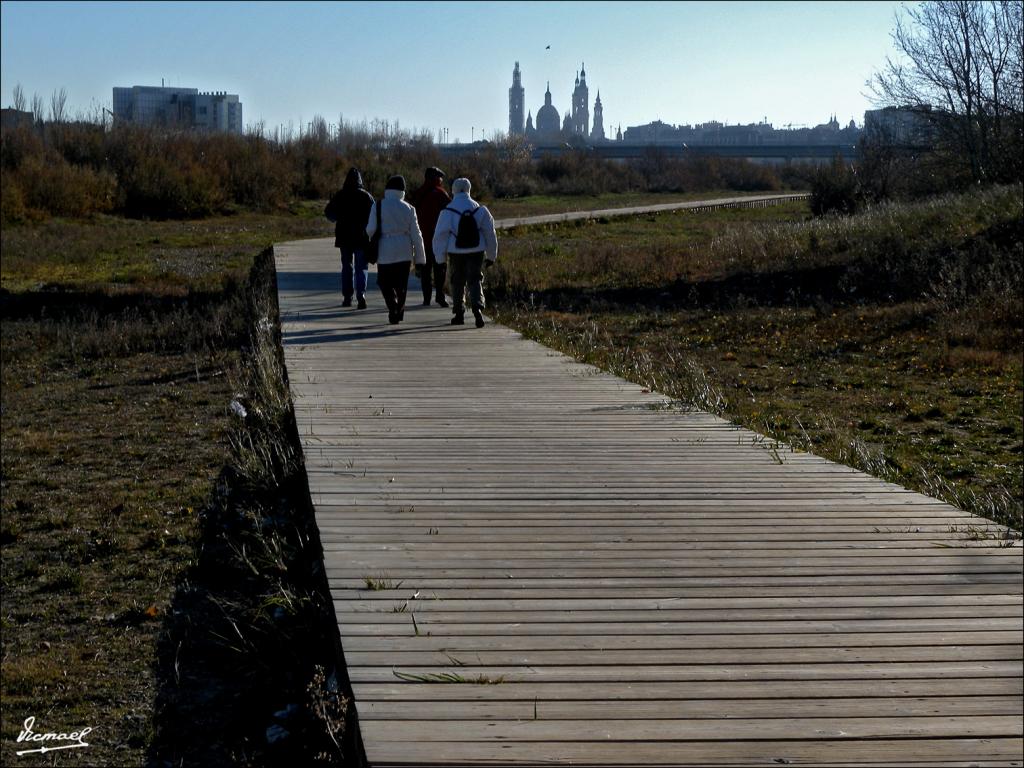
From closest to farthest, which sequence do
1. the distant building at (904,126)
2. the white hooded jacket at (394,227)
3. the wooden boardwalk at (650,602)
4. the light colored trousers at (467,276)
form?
the wooden boardwalk at (650,602) → the light colored trousers at (467,276) → the white hooded jacket at (394,227) → the distant building at (904,126)

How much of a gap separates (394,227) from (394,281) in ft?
1.94

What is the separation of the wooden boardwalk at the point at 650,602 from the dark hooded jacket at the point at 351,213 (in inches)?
257

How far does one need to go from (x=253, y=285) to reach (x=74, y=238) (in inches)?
538

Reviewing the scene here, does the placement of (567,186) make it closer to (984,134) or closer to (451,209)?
(984,134)

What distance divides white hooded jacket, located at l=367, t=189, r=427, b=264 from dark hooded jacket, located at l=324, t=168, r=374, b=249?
889 mm

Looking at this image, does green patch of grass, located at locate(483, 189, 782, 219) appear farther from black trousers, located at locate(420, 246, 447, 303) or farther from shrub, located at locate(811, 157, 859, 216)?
black trousers, located at locate(420, 246, 447, 303)

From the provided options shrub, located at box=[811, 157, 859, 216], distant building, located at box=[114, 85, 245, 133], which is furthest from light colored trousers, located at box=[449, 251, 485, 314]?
distant building, located at box=[114, 85, 245, 133]

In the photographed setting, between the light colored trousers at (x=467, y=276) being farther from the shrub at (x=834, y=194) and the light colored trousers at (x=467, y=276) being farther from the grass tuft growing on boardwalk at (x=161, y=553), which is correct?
the shrub at (x=834, y=194)

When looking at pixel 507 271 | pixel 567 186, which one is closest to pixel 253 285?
pixel 507 271

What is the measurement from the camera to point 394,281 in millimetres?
13703

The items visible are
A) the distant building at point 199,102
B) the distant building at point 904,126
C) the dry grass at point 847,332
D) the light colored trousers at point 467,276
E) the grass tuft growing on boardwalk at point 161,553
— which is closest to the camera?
the grass tuft growing on boardwalk at point 161,553

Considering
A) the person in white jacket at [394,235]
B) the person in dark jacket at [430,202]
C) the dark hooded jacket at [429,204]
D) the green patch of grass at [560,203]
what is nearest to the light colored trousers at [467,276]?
the person in white jacket at [394,235]

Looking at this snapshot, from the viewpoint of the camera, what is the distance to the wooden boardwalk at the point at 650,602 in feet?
11.7

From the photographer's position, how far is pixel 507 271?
22812 mm
